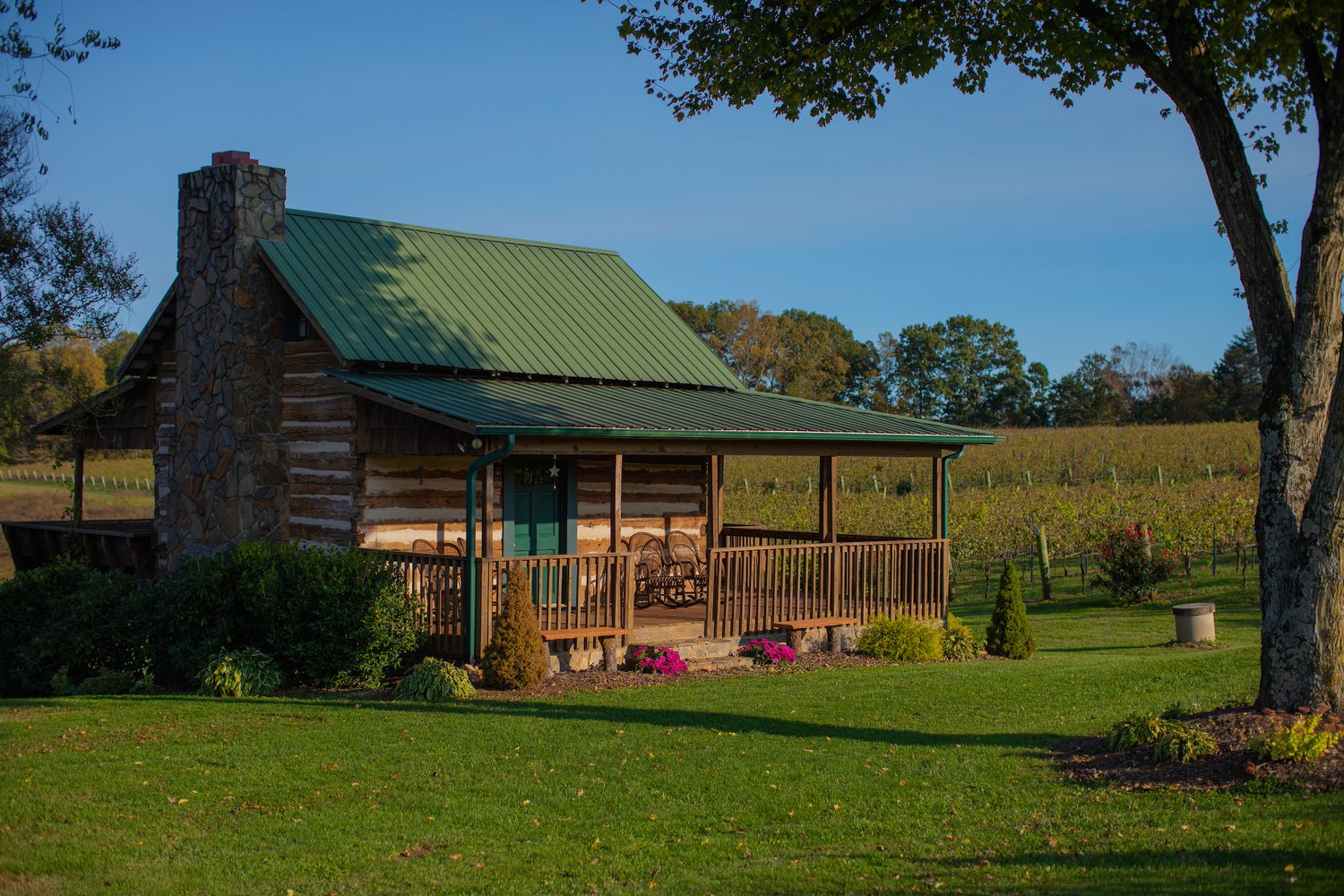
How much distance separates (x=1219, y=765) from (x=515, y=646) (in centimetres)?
720

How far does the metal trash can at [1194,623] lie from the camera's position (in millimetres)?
17641

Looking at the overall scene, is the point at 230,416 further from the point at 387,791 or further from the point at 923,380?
the point at 923,380

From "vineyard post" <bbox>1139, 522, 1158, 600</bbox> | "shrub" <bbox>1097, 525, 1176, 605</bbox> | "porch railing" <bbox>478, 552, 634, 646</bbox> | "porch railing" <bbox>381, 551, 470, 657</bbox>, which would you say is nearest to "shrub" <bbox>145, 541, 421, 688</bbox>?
"porch railing" <bbox>381, 551, 470, 657</bbox>

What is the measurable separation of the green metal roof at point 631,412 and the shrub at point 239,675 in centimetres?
323

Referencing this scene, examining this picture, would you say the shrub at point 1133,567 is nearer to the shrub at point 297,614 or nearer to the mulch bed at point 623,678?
the mulch bed at point 623,678

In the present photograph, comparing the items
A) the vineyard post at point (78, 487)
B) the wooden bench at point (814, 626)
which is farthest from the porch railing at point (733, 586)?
the vineyard post at point (78, 487)

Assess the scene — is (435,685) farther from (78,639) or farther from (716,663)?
(78,639)

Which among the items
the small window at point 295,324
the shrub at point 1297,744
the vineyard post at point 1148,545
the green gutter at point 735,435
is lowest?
the shrub at point 1297,744

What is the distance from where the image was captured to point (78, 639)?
14391 millimetres

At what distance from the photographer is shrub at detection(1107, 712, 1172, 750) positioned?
9.14m

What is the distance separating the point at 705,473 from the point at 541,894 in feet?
43.2

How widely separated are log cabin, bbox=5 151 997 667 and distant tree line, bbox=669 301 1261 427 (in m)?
52.0

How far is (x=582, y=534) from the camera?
57.5 feet

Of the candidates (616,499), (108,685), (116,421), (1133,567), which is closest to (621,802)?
(616,499)
